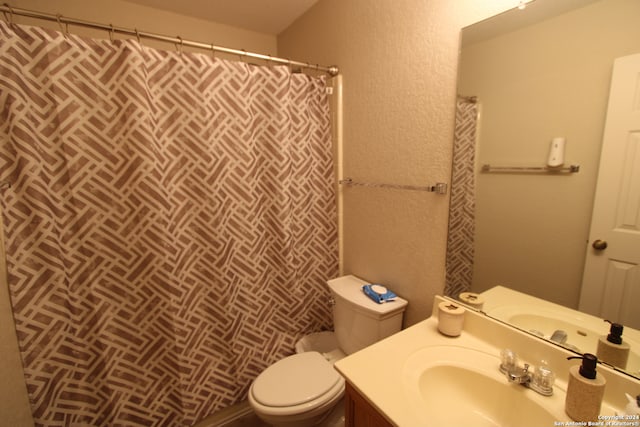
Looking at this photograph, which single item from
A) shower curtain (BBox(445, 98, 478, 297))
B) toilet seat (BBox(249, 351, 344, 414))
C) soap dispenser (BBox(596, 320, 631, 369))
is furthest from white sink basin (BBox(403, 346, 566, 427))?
toilet seat (BBox(249, 351, 344, 414))

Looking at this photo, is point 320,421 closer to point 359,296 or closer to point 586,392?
point 359,296

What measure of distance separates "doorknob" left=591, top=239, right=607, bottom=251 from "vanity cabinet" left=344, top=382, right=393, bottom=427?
2.41 ft

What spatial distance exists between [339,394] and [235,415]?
75 centimetres

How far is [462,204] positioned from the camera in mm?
1024

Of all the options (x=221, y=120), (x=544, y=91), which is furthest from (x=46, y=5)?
(x=544, y=91)

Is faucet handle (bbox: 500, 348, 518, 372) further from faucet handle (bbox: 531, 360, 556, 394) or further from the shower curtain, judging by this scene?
the shower curtain

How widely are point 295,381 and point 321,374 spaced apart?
0.13 metres

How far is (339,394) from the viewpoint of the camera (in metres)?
1.21

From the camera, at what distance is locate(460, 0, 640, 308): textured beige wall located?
27.7 inches

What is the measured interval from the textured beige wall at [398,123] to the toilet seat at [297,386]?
47 cm

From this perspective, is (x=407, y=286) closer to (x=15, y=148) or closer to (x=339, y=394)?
(x=339, y=394)

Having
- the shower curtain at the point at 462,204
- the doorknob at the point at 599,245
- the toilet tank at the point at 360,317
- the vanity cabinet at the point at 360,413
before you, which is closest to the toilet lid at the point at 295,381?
the toilet tank at the point at 360,317

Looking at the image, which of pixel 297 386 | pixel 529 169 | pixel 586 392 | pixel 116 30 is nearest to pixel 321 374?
pixel 297 386

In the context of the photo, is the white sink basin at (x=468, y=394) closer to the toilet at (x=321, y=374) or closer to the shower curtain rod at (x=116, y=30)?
the toilet at (x=321, y=374)
